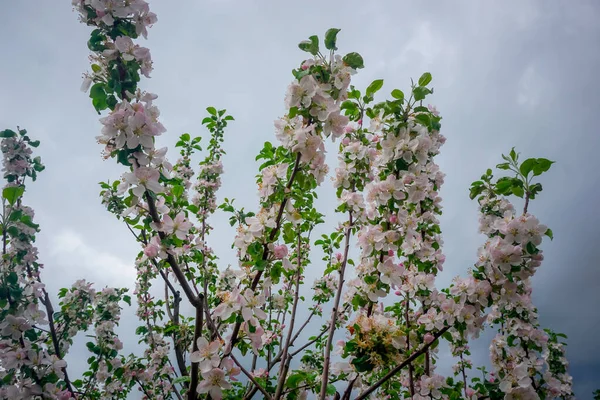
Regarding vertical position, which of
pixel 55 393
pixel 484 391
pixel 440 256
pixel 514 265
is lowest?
pixel 55 393

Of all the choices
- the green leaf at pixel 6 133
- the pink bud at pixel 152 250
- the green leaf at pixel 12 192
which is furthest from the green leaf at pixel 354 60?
the green leaf at pixel 6 133

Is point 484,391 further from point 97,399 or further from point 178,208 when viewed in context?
point 97,399

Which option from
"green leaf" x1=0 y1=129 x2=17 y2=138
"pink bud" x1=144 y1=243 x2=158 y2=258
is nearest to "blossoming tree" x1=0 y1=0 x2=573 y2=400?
"pink bud" x1=144 y1=243 x2=158 y2=258

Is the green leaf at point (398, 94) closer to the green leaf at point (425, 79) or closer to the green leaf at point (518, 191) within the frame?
the green leaf at point (425, 79)

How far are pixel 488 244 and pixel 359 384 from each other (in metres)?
1.40

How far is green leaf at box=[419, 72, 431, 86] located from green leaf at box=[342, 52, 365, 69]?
503mm

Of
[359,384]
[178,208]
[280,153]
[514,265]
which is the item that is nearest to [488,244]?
[514,265]

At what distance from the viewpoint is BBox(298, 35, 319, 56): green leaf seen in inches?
87.0

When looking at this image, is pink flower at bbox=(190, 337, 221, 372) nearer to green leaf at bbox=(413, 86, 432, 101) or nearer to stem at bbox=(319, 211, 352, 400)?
stem at bbox=(319, 211, 352, 400)

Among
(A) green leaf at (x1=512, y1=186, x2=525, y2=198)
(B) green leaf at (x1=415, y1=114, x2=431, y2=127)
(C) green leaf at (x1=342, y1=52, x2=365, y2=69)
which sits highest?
(C) green leaf at (x1=342, y1=52, x2=365, y2=69)

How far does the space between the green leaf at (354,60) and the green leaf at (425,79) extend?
0.50 metres

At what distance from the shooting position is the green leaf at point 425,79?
95.2 inches

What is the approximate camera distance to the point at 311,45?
2225mm

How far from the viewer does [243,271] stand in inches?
89.0
